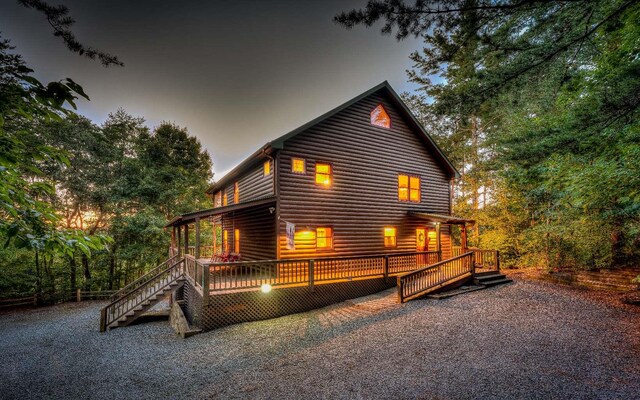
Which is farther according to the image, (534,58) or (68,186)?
(68,186)

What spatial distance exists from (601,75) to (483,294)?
27.2 ft

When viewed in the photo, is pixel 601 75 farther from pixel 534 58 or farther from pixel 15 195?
pixel 15 195

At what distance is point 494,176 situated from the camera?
1869 centimetres

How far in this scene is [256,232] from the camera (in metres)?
14.3

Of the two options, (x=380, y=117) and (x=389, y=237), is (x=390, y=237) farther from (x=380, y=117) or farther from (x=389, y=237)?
(x=380, y=117)

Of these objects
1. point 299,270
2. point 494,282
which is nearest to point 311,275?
point 299,270

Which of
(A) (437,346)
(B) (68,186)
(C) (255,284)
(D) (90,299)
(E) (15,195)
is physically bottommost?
(D) (90,299)

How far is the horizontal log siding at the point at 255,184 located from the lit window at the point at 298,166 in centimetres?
113

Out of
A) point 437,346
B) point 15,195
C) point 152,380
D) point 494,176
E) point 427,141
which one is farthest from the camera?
point 494,176

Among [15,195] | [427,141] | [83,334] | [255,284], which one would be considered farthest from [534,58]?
[83,334]

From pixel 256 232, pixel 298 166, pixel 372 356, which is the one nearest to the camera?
pixel 372 356

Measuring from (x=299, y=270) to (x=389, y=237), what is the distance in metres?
6.55

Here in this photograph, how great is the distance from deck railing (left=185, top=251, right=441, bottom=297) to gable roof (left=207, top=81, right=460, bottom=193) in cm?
511

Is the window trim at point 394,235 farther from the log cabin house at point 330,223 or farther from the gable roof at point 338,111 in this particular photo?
the gable roof at point 338,111
